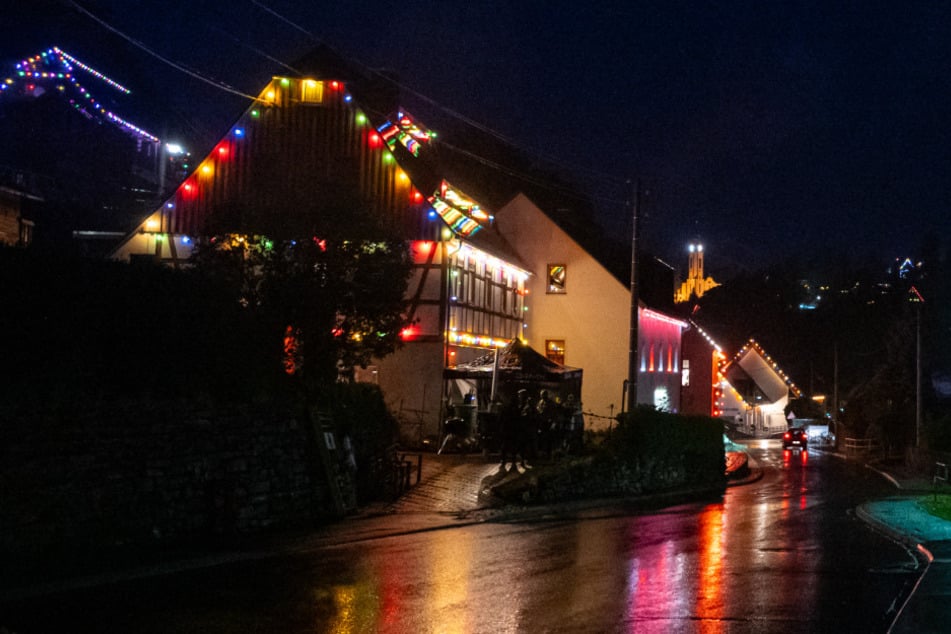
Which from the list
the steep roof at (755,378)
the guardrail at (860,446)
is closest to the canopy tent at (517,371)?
the guardrail at (860,446)

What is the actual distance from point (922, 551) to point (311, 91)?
900 inches

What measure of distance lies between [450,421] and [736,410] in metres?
58.8

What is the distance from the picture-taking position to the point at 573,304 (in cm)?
4078

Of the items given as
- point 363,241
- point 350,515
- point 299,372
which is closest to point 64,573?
point 350,515

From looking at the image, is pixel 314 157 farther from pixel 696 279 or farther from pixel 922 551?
pixel 696 279

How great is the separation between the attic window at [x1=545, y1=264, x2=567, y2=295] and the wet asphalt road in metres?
23.7

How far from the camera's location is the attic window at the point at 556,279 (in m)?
40.9

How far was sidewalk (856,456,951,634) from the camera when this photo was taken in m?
9.07

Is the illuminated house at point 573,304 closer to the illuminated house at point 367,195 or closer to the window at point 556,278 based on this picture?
the window at point 556,278

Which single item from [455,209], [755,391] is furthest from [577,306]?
[755,391]

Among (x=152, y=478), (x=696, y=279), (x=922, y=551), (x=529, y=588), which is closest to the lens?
(x=529, y=588)

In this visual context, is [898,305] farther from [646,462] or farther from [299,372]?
[299,372]

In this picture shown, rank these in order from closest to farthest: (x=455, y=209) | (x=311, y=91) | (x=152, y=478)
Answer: (x=152, y=478) → (x=311, y=91) → (x=455, y=209)

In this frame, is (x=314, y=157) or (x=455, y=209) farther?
(x=455, y=209)
